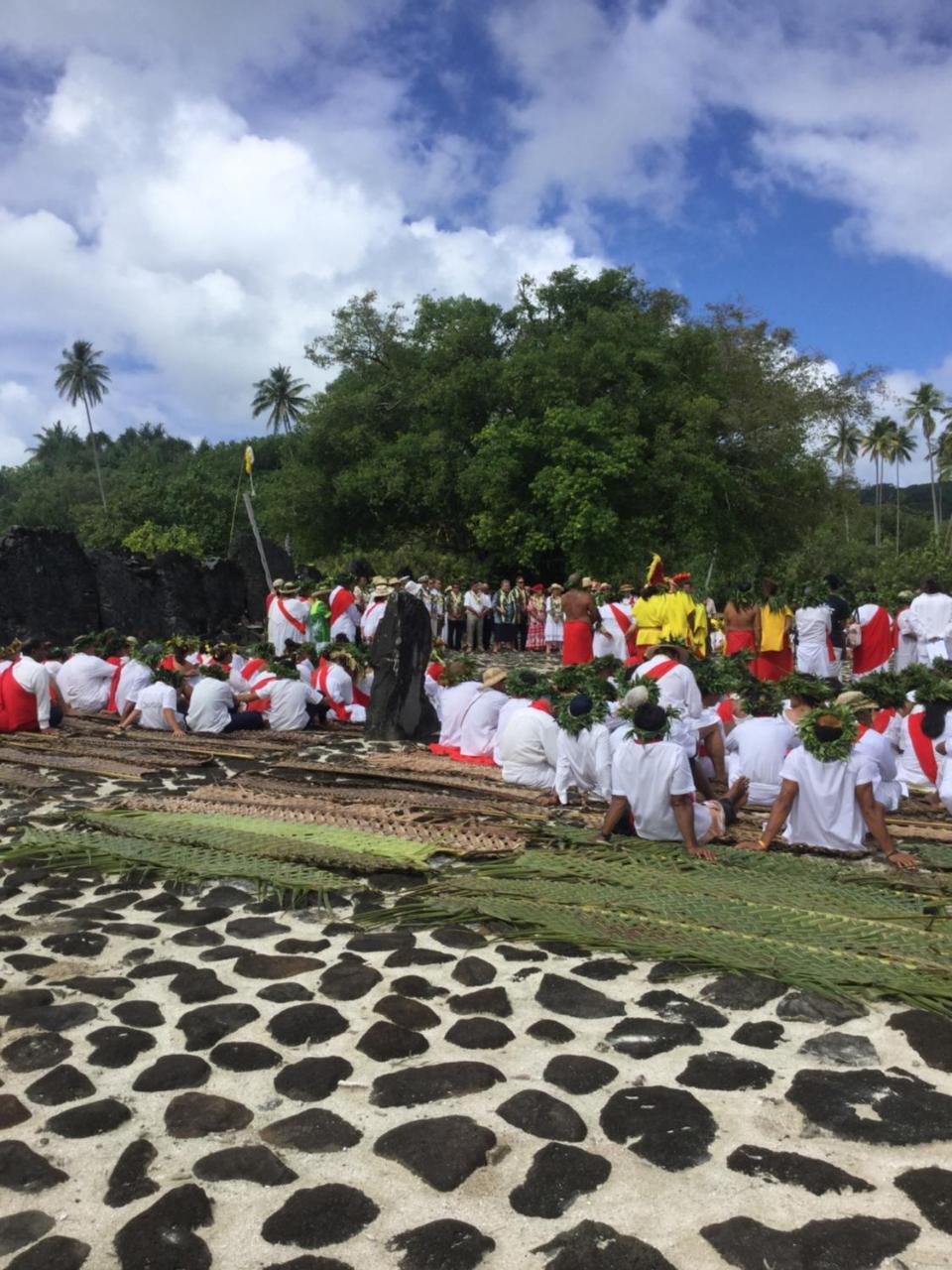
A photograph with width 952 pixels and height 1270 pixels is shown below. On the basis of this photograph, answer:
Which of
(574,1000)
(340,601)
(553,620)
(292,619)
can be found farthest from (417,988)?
(553,620)

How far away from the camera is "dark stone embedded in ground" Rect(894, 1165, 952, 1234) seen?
9.15ft

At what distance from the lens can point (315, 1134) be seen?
3.29 m

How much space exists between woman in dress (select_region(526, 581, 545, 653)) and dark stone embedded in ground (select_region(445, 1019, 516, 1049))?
18363 millimetres

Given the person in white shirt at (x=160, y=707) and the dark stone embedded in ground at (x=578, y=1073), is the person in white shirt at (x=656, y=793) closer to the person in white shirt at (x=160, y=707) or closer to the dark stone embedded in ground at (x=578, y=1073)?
the dark stone embedded in ground at (x=578, y=1073)

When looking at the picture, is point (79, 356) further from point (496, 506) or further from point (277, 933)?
point (277, 933)

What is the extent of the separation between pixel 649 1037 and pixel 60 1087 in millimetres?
2131

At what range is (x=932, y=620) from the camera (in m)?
13.4

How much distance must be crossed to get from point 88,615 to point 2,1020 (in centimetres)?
1705

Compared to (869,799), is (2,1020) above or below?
below

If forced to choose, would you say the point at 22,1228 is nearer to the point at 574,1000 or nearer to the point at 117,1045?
the point at 117,1045

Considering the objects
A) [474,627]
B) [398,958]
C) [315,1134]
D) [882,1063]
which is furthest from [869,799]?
[474,627]

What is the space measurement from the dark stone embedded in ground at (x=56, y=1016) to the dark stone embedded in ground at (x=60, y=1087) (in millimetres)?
385

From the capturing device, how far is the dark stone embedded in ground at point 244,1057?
148 inches

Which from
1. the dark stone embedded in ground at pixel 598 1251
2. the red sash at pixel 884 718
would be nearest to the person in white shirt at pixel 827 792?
the red sash at pixel 884 718
